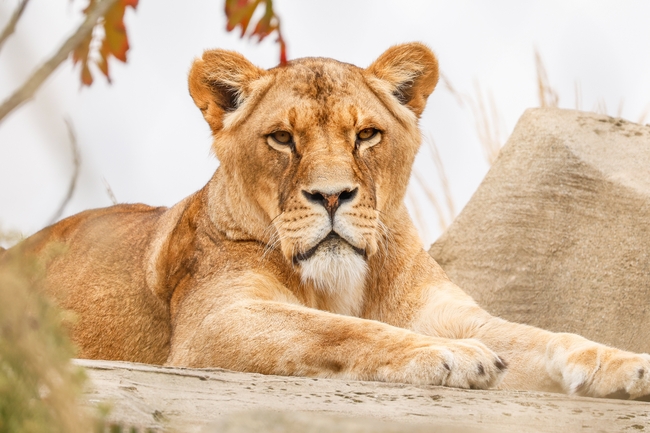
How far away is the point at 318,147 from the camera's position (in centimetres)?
382

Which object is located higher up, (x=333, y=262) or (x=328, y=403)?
(x=333, y=262)

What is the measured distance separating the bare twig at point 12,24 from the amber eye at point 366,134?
287 centimetres

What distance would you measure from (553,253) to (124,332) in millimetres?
3183

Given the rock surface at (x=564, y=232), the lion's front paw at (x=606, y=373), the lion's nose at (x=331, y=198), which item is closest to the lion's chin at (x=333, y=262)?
the lion's nose at (x=331, y=198)

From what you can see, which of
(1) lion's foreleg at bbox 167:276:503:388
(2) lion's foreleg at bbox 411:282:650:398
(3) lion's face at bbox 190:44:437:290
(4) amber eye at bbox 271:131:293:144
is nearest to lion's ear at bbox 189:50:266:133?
(3) lion's face at bbox 190:44:437:290

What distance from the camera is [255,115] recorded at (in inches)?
166

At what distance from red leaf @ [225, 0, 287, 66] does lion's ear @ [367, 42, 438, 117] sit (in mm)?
2625

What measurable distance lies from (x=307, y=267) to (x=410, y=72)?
1464 mm

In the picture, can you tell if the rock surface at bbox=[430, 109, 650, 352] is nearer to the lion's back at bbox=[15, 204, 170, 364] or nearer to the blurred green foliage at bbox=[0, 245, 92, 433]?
the lion's back at bbox=[15, 204, 170, 364]

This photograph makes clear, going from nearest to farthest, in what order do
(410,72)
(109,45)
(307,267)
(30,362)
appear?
(30,362) < (109,45) < (307,267) < (410,72)

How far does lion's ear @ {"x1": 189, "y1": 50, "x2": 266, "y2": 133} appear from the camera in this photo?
4285 millimetres

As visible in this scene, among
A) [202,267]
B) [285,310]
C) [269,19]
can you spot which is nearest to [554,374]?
[285,310]

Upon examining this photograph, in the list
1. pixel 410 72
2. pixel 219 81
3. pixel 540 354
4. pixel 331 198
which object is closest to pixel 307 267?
pixel 331 198

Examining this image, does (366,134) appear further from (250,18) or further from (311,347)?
(250,18)
